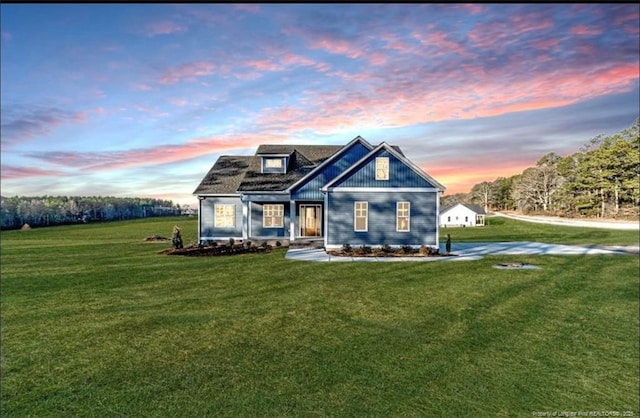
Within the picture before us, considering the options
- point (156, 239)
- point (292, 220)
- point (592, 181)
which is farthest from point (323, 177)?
point (592, 181)

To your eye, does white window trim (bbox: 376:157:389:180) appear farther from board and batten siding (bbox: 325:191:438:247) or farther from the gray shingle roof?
the gray shingle roof

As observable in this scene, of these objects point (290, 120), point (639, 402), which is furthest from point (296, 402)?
point (290, 120)

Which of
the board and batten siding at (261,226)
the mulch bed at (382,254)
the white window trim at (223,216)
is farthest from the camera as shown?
the white window trim at (223,216)

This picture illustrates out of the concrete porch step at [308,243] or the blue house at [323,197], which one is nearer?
the blue house at [323,197]

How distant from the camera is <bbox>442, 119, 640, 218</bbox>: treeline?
1073cm

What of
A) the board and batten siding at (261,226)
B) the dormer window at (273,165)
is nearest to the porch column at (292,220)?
the board and batten siding at (261,226)

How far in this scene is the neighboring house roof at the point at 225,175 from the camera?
22.2m

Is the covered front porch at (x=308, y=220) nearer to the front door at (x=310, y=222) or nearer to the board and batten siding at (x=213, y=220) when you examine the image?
the front door at (x=310, y=222)

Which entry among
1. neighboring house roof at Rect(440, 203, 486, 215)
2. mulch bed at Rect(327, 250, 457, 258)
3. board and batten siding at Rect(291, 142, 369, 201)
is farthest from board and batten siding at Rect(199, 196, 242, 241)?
neighboring house roof at Rect(440, 203, 486, 215)

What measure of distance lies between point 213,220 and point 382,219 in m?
10.9

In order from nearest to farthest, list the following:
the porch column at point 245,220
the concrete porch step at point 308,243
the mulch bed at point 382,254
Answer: the mulch bed at point 382,254, the concrete porch step at point 308,243, the porch column at point 245,220

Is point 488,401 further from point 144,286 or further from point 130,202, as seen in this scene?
point 130,202

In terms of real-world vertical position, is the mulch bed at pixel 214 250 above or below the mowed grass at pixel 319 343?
above

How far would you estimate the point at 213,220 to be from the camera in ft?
72.0
